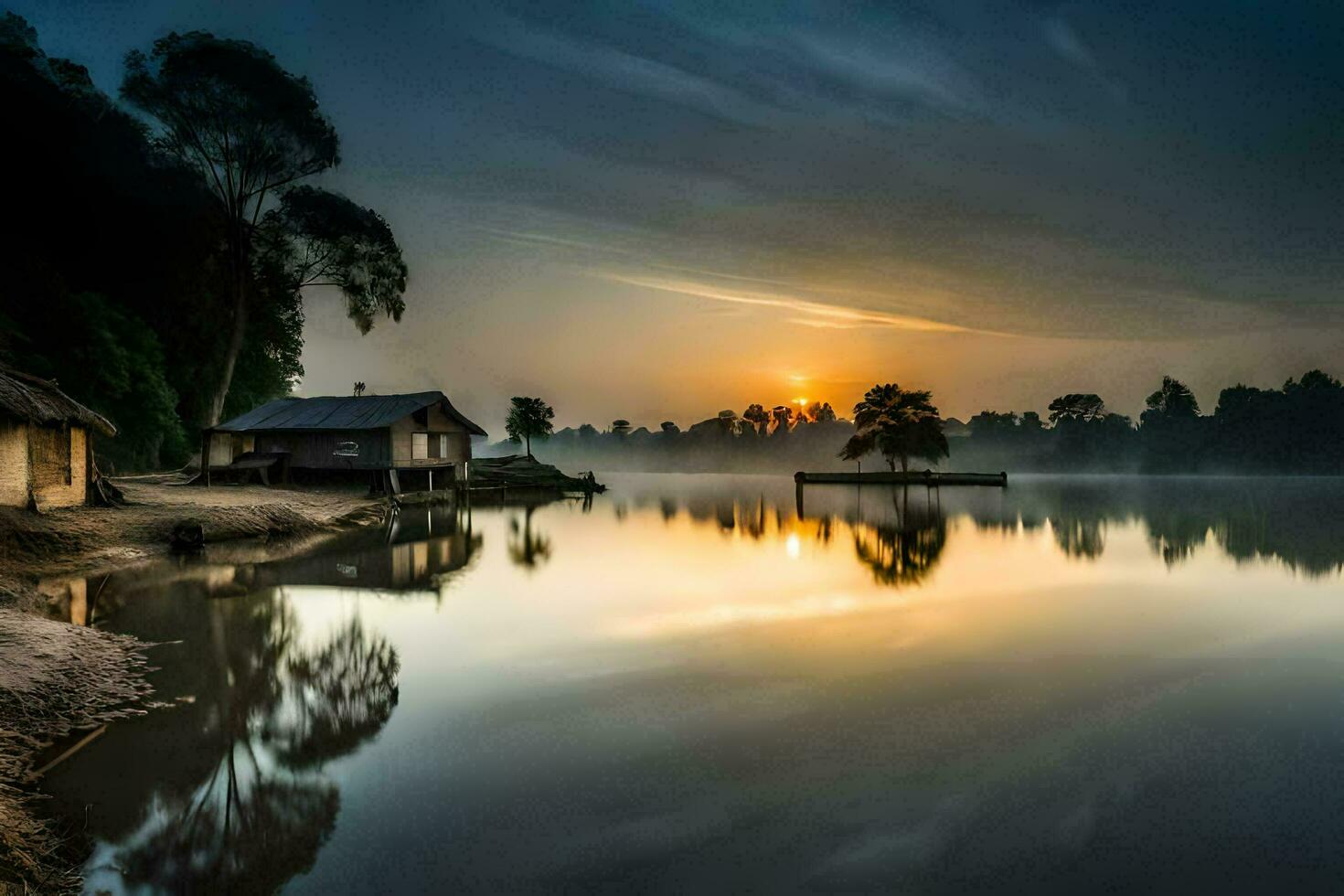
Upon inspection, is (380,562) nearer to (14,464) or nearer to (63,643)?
(14,464)

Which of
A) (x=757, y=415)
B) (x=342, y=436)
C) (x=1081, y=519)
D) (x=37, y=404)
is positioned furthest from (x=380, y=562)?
(x=757, y=415)

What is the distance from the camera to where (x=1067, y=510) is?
4353 cm

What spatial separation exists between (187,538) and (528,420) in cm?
5652

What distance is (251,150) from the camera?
36.7 meters

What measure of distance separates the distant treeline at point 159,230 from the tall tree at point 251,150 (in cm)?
7

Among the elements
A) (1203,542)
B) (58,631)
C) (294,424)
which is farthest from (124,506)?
(1203,542)

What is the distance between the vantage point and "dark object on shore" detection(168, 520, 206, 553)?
1866cm

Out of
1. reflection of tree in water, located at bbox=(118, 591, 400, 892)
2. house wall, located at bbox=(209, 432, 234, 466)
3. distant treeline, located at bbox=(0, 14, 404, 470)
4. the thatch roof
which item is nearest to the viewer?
reflection of tree in water, located at bbox=(118, 591, 400, 892)

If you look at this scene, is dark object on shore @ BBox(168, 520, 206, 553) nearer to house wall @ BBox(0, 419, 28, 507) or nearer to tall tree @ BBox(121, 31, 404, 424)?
house wall @ BBox(0, 419, 28, 507)

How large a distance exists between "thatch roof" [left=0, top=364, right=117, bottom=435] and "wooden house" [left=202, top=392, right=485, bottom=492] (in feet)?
50.9

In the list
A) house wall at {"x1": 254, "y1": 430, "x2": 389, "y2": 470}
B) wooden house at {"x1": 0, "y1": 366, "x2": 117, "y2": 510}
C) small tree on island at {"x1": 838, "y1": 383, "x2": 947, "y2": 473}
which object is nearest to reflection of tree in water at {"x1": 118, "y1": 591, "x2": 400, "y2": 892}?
wooden house at {"x1": 0, "y1": 366, "x2": 117, "y2": 510}

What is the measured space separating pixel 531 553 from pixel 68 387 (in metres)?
21.7

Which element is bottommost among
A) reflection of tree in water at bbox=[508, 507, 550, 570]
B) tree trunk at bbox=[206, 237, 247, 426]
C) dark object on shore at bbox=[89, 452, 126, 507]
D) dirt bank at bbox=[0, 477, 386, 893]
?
reflection of tree in water at bbox=[508, 507, 550, 570]

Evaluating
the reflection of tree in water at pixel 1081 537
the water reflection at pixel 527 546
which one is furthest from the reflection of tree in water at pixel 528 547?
the reflection of tree in water at pixel 1081 537
